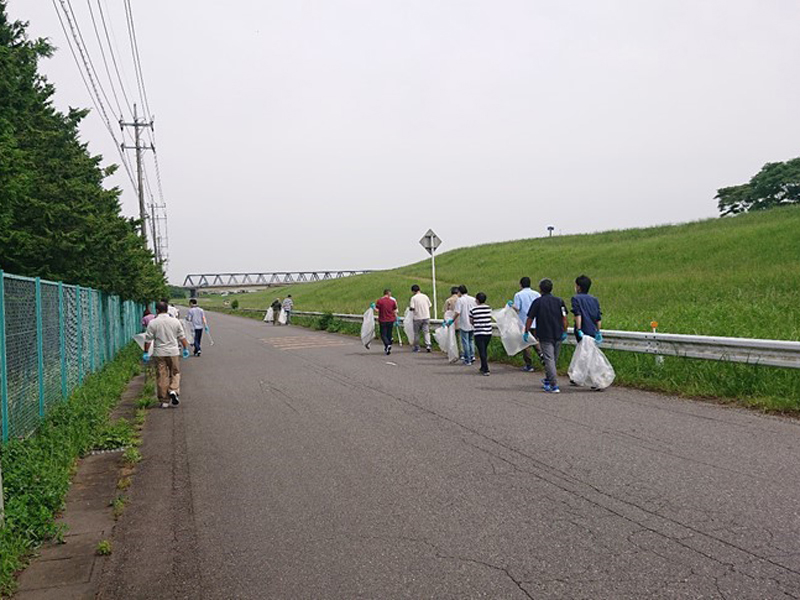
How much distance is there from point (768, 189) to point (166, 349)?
74971 millimetres

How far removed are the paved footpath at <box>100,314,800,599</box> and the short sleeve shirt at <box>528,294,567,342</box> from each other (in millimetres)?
1372

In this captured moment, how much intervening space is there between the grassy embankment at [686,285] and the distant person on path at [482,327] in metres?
1.73

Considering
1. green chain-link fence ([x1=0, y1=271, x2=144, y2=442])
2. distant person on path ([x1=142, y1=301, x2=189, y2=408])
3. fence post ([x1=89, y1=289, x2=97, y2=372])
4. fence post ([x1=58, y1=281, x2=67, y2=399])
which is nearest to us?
green chain-link fence ([x1=0, y1=271, x2=144, y2=442])

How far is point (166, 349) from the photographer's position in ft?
35.6

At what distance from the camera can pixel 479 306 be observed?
13.9 m

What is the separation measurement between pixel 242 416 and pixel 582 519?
20.1ft

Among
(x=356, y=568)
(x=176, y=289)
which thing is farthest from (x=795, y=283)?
(x=176, y=289)

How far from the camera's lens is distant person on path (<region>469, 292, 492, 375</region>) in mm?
13318

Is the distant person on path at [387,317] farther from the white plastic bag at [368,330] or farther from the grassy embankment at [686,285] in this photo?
the grassy embankment at [686,285]

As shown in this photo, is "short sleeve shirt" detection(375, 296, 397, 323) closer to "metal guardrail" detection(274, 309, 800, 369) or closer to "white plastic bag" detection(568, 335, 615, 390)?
"metal guardrail" detection(274, 309, 800, 369)

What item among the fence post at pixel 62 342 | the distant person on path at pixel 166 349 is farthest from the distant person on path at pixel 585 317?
the fence post at pixel 62 342

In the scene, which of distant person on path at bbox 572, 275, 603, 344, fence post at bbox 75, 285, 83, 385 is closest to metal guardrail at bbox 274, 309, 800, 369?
distant person on path at bbox 572, 275, 603, 344

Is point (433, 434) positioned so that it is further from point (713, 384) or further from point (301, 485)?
point (713, 384)

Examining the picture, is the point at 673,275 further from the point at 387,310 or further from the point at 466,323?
the point at 466,323
